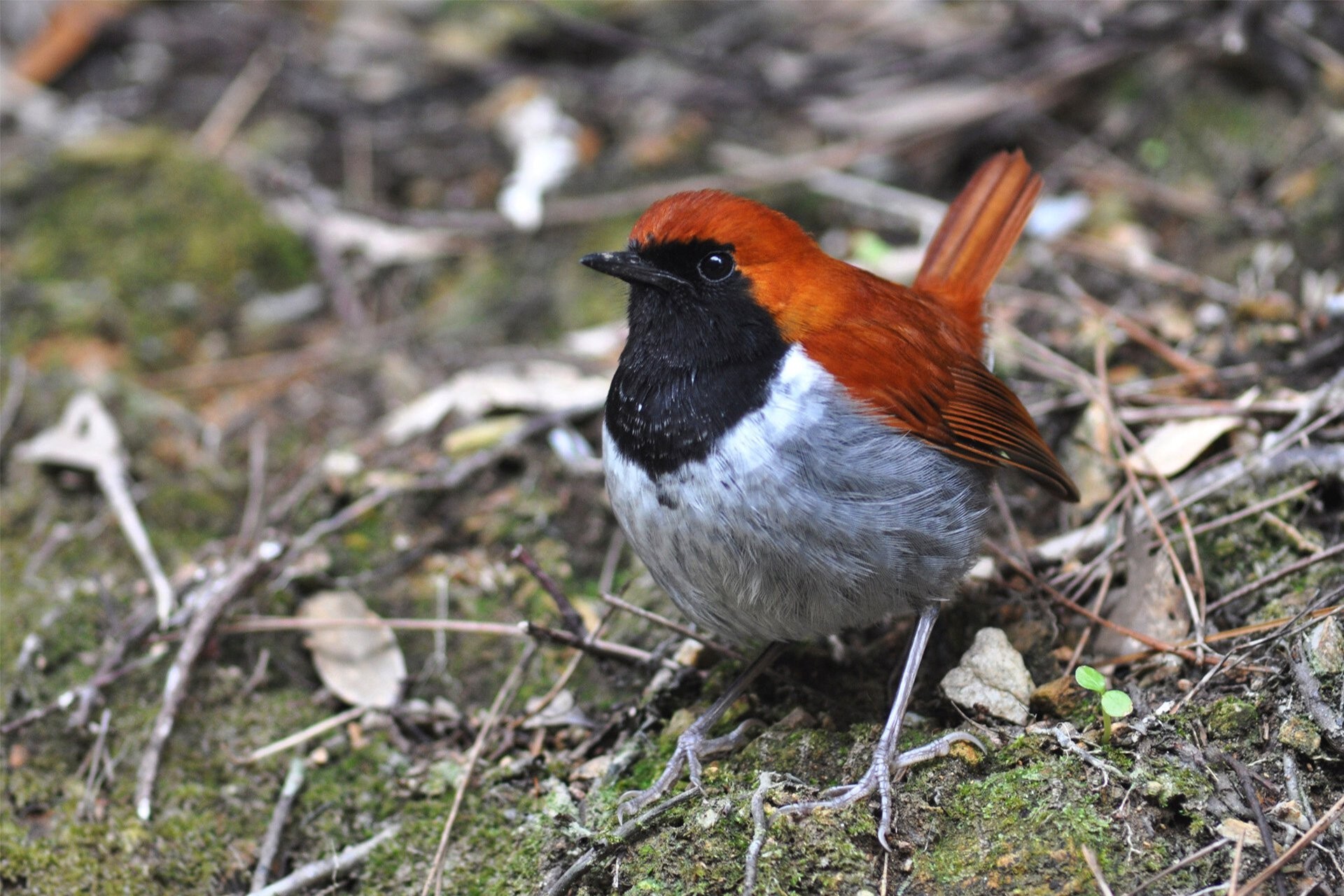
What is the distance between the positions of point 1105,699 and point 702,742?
1022mm

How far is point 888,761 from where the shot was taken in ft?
9.21

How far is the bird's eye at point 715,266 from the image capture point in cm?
299

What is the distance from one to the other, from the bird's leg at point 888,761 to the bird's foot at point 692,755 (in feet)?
1.06

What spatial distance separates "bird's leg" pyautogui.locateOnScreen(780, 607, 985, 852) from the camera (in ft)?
8.86

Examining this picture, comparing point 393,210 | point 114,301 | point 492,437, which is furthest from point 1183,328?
point 114,301

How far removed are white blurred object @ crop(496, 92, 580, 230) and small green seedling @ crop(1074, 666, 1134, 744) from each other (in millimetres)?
3799

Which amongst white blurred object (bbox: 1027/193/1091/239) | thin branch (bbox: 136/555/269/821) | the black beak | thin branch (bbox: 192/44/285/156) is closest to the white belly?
the black beak

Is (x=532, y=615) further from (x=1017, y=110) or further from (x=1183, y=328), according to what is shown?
(x=1017, y=110)

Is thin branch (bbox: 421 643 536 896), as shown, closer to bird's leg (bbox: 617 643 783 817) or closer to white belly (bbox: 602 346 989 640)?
bird's leg (bbox: 617 643 783 817)

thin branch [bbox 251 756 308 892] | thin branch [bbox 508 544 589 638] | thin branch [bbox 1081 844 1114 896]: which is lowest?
thin branch [bbox 251 756 308 892]

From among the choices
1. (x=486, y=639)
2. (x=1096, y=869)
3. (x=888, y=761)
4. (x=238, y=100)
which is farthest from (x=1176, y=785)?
(x=238, y=100)

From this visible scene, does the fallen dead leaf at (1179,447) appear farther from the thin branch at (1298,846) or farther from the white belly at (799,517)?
the thin branch at (1298,846)

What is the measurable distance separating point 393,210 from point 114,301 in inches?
56.9

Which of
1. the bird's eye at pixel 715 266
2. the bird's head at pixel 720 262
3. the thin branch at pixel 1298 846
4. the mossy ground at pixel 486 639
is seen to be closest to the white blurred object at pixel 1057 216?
the mossy ground at pixel 486 639
